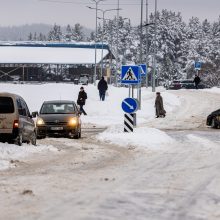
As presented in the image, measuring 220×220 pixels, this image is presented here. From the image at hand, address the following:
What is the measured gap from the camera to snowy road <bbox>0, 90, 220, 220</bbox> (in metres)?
8.02

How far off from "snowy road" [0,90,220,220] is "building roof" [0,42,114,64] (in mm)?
73115

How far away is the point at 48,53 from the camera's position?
313 feet

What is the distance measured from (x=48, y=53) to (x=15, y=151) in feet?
264

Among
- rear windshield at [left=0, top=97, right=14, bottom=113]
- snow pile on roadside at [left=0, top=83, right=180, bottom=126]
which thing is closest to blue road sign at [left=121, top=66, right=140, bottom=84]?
rear windshield at [left=0, top=97, right=14, bottom=113]

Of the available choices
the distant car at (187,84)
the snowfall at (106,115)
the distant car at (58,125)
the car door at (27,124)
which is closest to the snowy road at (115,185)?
the snowfall at (106,115)

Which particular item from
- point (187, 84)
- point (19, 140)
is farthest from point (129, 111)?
point (187, 84)

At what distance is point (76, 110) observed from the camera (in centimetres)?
2478

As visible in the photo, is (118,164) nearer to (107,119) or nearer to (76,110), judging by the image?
(76,110)

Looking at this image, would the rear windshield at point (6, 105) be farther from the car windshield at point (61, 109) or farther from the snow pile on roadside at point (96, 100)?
the snow pile on roadside at point (96, 100)

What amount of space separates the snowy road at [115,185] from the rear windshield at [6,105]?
1744 millimetres

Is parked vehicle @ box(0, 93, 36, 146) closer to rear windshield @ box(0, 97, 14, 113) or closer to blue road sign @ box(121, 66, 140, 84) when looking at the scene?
rear windshield @ box(0, 97, 14, 113)

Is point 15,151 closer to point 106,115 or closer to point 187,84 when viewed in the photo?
point 106,115

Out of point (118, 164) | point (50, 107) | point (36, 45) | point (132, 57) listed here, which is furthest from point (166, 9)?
point (118, 164)

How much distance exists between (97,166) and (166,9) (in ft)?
496
